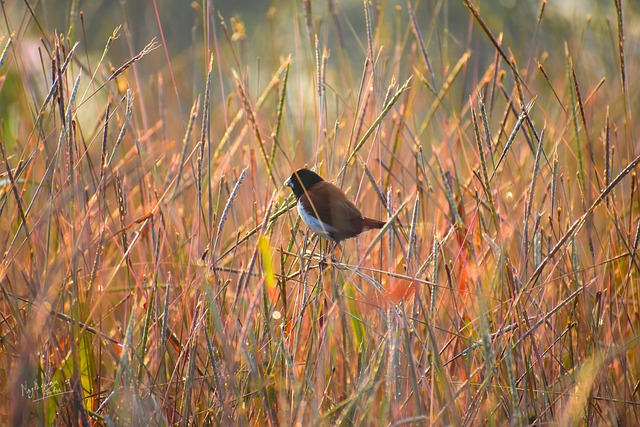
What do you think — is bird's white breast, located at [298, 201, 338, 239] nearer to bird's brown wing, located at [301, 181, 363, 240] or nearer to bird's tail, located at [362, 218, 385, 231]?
bird's brown wing, located at [301, 181, 363, 240]

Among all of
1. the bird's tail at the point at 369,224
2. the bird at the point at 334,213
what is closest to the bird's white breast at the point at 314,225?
the bird at the point at 334,213

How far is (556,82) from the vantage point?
3297 millimetres

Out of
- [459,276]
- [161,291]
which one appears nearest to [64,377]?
[161,291]

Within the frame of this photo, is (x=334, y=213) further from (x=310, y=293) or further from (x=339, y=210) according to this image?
(x=310, y=293)

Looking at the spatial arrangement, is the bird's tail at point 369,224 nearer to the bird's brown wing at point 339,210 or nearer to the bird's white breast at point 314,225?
the bird's brown wing at point 339,210

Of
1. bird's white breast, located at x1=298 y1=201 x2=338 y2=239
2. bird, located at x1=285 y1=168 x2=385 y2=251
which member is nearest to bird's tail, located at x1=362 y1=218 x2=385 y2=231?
bird, located at x1=285 y1=168 x2=385 y2=251

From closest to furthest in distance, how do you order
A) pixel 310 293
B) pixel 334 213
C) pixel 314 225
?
pixel 310 293 < pixel 334 213 < pixel 314 225

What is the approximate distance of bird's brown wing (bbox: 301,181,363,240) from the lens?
91.5 inches

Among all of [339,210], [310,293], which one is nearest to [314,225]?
[339,210]

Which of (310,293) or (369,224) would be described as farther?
(369,224)

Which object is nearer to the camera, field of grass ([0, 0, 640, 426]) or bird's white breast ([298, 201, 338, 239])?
field of grass ([0, 0, 640, 426])

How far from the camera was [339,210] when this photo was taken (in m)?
2.33

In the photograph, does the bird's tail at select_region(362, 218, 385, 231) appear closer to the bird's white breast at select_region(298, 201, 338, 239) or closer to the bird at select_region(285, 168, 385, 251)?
the bird at select_region(285, 168, 385, 251)

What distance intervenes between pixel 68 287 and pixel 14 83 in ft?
5.49
